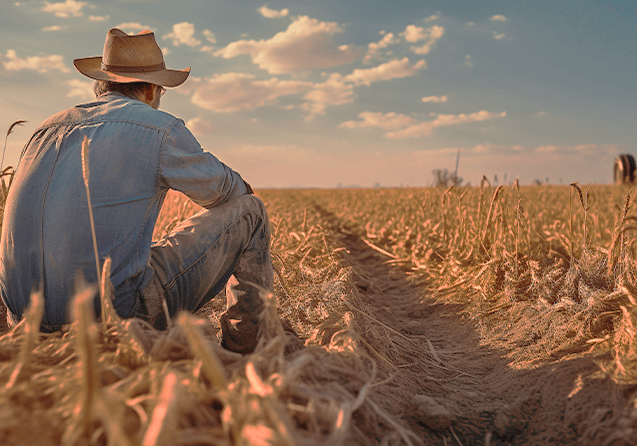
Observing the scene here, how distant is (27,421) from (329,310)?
5.93 ft

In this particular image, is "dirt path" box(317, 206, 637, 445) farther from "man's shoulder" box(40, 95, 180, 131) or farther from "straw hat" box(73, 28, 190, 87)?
"straw hat" box(73, 28, 190, 87)

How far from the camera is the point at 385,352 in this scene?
240cm

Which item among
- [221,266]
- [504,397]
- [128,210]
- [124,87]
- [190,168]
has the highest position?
[124,87]

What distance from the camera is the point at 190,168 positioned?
1.93 metres

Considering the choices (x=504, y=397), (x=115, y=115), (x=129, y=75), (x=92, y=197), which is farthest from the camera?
(x=129, y=75)

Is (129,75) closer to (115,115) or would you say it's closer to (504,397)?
(115,115)

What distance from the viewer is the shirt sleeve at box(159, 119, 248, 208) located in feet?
6.16

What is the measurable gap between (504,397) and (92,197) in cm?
195

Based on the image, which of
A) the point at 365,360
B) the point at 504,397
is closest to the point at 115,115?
the point at 365,360

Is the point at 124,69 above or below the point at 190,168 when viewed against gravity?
above

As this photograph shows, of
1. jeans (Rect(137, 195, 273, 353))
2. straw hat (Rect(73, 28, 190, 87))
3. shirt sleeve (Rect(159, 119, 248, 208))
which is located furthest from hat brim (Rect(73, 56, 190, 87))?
jeans (Rect(137, 195, 273, 353))

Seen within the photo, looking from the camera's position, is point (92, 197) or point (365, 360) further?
point (365, 360)

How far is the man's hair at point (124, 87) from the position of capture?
7.06 ft

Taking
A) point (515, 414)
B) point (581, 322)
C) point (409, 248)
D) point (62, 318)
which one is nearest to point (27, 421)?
point (62, 318)
